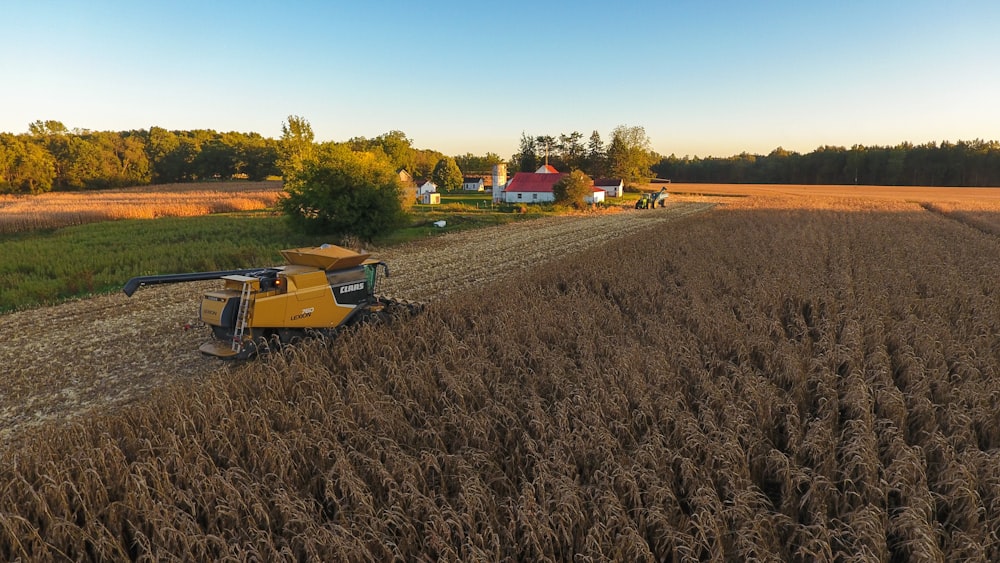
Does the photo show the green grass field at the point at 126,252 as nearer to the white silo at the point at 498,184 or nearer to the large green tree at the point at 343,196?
the large green tree at the point at 343,196

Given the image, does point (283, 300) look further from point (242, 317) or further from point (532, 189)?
point (532, 189)

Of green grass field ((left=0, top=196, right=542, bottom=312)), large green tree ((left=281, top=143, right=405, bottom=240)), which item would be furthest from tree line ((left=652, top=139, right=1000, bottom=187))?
large green tree ((left=281, top=143, right=405, bottom=240))

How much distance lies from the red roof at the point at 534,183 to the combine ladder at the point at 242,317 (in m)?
48.6

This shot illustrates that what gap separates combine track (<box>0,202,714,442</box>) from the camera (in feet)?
23.2

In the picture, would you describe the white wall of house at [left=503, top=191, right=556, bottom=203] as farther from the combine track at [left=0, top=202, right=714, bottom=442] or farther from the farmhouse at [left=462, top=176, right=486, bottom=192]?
the combine track at [left=0, top=202, right=714, bottom=442]

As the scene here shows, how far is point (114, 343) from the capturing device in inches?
366

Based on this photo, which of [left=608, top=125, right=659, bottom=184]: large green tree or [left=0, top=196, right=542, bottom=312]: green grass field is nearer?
[left=0, top=196, right=542, bottom=312]: green grass field

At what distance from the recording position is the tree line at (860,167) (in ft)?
278

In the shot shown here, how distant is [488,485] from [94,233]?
93.9 feet

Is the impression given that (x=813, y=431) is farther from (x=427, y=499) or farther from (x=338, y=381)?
(x=338, y=381)

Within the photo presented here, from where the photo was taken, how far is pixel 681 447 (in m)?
4.44

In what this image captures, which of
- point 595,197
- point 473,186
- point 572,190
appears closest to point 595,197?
point 595,197

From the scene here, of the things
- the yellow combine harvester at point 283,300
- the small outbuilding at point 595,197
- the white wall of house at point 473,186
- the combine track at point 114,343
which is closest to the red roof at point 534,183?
the small outbuilding at point 595,197

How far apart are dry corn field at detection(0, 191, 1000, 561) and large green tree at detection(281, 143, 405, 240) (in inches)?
565
